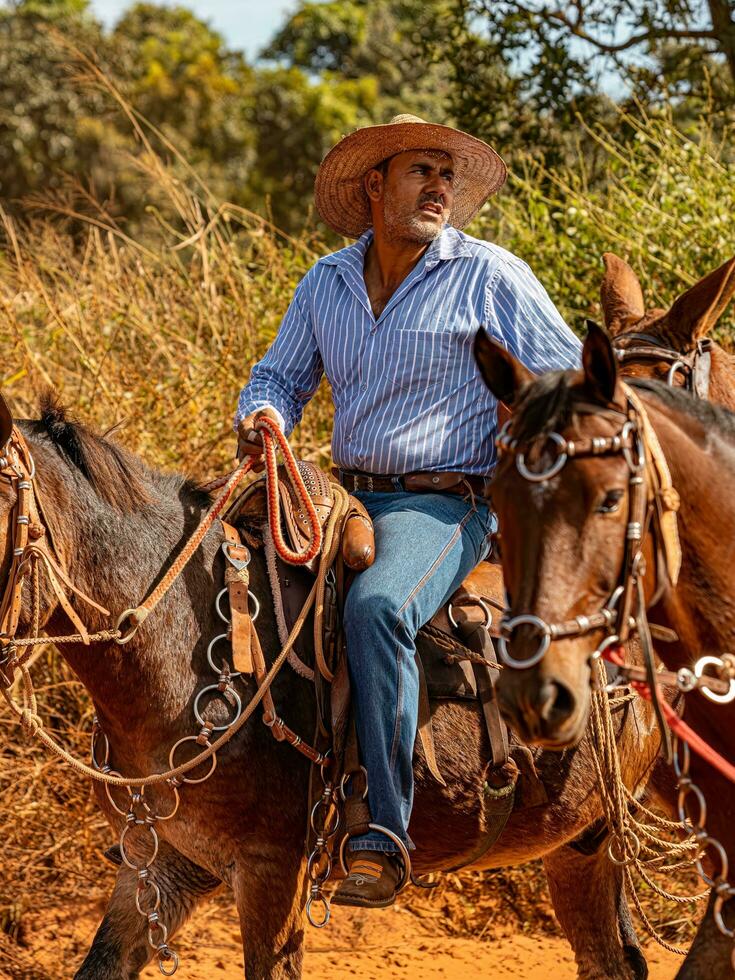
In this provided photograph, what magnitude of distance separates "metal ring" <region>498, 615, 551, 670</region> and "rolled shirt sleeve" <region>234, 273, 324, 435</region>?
2.30 metres

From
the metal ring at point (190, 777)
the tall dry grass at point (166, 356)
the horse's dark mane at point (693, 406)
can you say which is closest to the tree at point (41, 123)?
the tall dry grass at point (166, 356)

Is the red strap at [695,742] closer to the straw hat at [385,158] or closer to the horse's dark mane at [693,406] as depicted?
the horse's dark mane at [693,406]

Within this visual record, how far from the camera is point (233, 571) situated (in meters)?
3.91

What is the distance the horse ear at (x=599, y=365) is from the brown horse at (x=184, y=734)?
5.80 ft

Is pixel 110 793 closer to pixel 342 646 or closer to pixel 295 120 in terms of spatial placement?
pixel 342 646

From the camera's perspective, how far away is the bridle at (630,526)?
2398mm

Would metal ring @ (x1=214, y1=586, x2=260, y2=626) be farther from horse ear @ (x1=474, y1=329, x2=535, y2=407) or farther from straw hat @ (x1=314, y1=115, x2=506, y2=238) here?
straw hat @ (x1=314, y1=115, x2=506, y2=238)

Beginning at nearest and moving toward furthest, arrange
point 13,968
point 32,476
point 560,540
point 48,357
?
point 560,540 < point 32,476 < point 13,968 < point 48,357

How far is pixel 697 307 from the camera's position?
363 cm

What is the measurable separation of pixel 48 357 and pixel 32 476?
13.7 ft

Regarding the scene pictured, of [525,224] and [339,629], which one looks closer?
[339,629]

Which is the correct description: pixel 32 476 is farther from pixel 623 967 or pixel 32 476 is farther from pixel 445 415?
pixel 623 967

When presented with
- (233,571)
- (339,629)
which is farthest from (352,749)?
(233,571)

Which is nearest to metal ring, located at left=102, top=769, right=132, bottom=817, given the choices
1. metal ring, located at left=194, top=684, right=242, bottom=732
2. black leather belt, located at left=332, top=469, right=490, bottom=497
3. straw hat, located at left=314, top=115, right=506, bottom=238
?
metal ring, located at left=194, top=684, right=242, bottom=732
